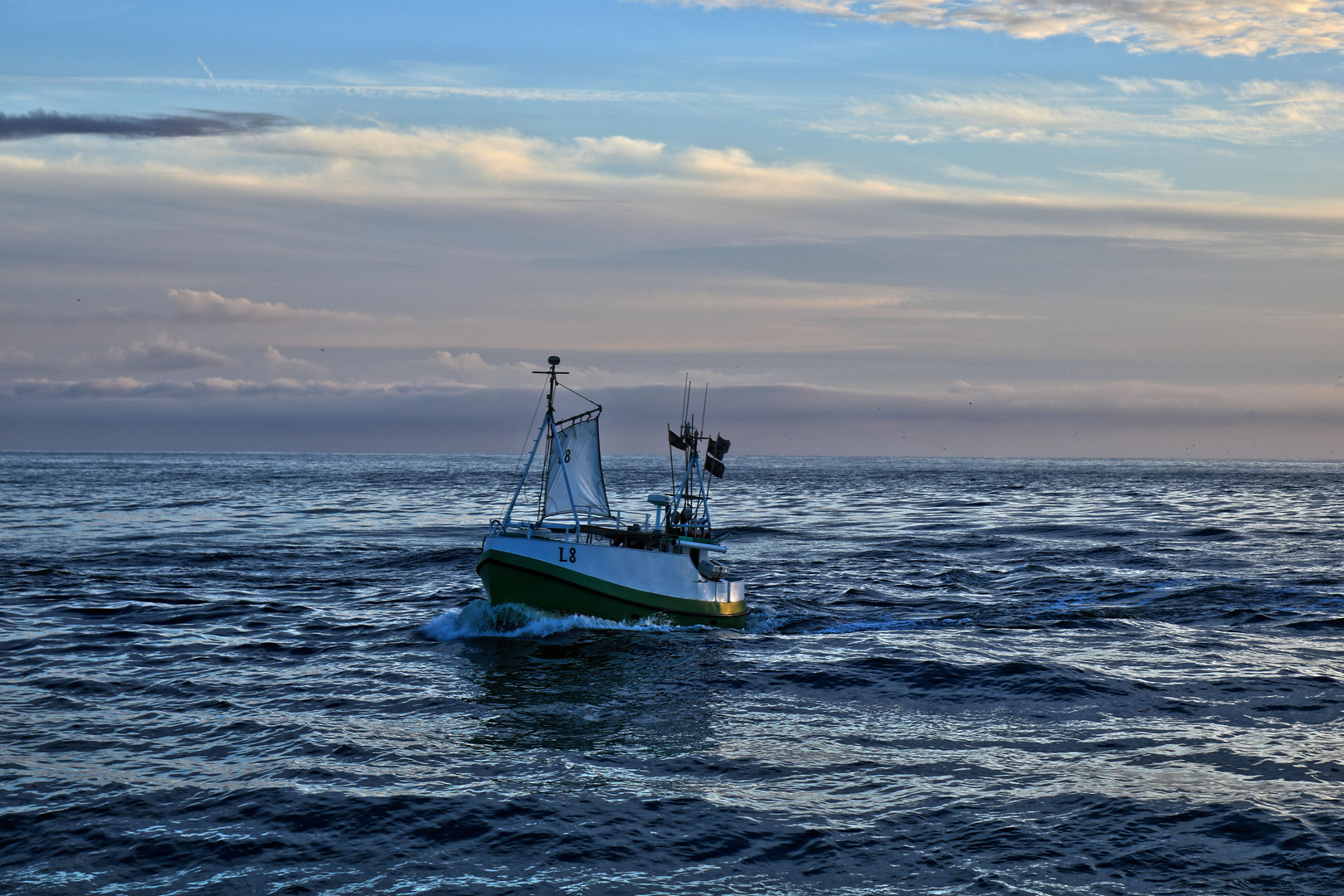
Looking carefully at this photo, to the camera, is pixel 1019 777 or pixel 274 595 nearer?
pixel 1019 777

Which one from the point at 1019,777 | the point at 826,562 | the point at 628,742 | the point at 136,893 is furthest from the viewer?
the point at 826,562

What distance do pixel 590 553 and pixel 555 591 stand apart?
1639 mm

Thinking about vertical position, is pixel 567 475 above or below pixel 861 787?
above

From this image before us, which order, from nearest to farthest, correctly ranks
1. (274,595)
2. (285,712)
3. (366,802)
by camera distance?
(366,802)
(285,712)
(274,595)

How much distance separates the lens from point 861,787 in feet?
61.8

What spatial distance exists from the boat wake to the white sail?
11.1 feet

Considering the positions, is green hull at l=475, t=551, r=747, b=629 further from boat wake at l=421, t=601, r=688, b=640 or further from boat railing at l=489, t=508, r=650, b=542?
boat railing at l=489, t=508, r=650, b=542

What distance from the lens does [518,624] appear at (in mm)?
33281

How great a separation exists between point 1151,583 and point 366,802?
44.9 meters

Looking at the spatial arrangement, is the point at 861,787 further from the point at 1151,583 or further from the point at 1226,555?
the point at 1226,555

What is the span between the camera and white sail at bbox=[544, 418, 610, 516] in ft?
111

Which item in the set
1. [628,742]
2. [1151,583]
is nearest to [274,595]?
[628,742]

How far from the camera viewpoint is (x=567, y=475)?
111 ft

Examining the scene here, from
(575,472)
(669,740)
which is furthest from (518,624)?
(669,740)
